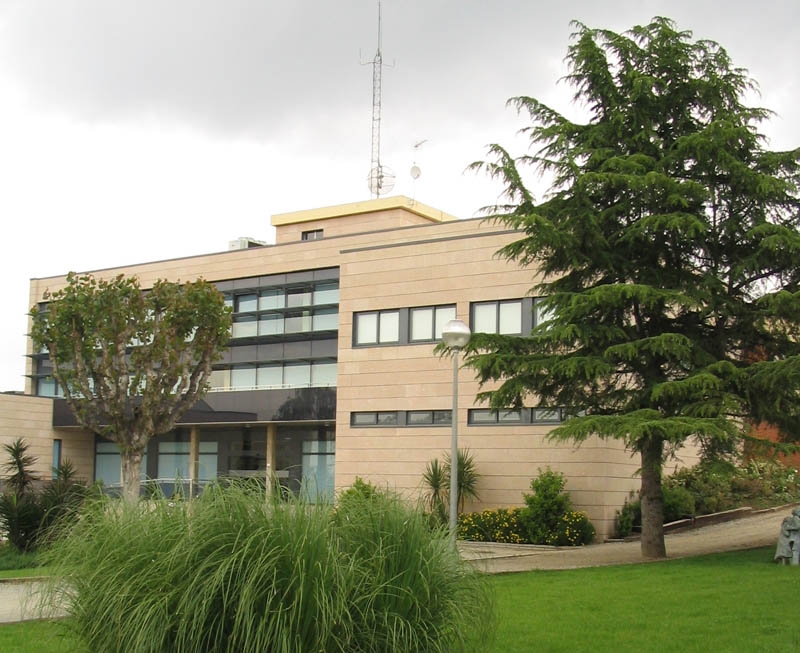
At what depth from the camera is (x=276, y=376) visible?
3844 centimetres

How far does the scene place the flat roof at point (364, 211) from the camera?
44500mm

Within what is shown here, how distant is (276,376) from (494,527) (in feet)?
45.3

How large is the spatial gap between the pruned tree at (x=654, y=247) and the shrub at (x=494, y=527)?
5670mm

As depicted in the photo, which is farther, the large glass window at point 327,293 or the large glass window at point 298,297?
the large glass window at point 298,297

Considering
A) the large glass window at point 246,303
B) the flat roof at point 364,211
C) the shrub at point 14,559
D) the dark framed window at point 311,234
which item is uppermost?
the flat roof at point 364,211

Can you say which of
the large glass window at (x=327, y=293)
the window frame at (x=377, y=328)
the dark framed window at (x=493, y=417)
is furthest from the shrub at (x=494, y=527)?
the large glass window at (x=327, y=293)

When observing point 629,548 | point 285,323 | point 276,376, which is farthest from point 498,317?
point 276,376

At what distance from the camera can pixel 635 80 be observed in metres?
21.1

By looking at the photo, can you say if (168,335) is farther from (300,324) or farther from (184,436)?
(184,436)

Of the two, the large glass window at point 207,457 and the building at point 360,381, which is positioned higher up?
the building at point 360,381

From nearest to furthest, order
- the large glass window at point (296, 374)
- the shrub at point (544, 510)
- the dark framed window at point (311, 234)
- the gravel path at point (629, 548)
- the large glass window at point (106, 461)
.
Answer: the gravel path at point (629, 548) → the shrub at point (544, 510) → the large glass window at point (296, 374) → the large glass window at point (106, 461) → the dark framed window at point (311, 234)

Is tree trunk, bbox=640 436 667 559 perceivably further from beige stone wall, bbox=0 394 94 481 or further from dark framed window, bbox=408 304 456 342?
beige stone wall, bbox=0 394 94 481

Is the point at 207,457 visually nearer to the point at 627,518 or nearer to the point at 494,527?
the point at 494,527

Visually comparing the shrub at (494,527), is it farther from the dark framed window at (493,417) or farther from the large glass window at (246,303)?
the large glass window at (246,303)
